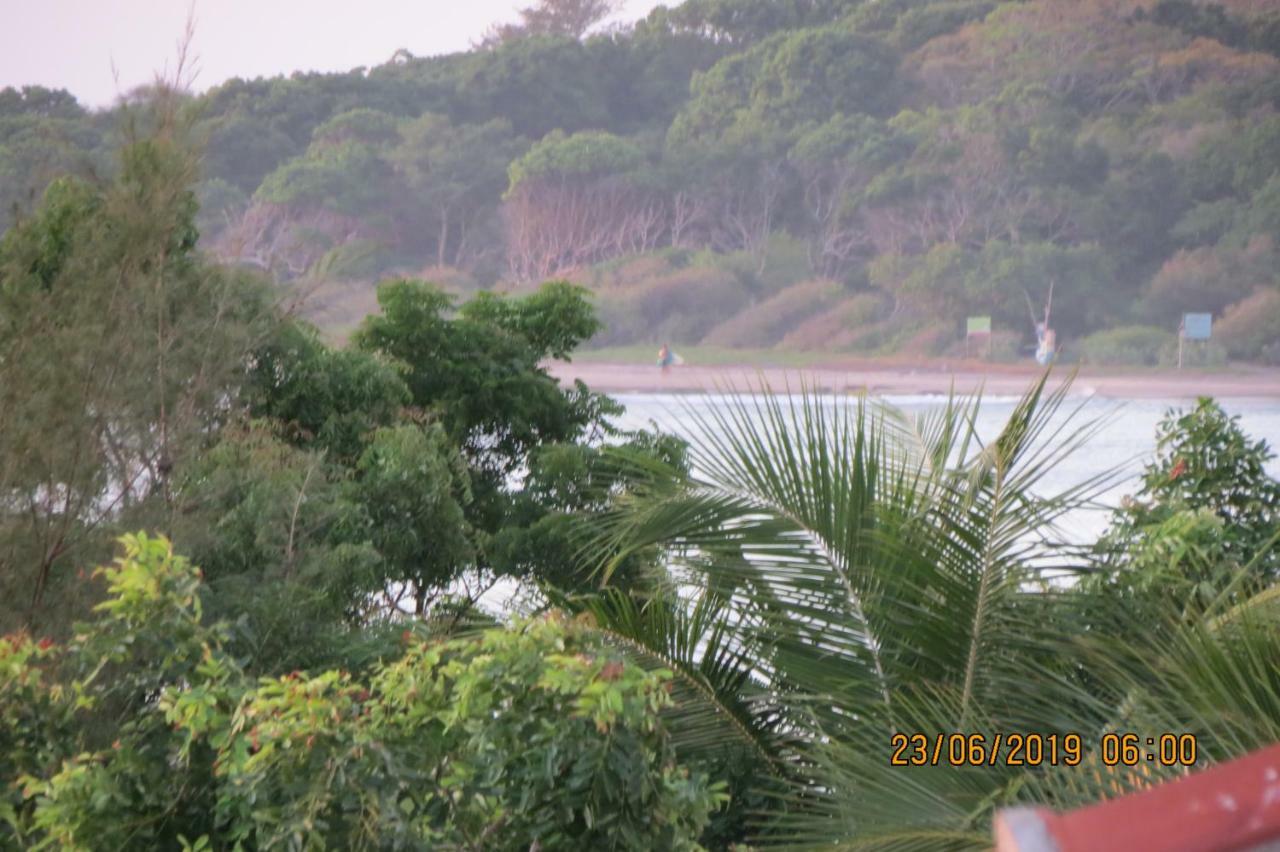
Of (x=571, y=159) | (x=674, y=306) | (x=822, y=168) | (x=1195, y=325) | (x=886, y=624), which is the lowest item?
(x=886, y=624)

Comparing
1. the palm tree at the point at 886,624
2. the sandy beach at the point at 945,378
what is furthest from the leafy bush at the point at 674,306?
the palm tree at the point at 886,624

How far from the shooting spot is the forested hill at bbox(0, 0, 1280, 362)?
15508 millimetres

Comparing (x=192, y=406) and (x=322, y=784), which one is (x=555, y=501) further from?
(x=322, y=784)

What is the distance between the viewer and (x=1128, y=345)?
15.5 m

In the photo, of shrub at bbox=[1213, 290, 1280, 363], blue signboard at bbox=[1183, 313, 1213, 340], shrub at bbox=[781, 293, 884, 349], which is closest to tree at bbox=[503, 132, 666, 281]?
shrub at bbox=[781, 293, 884, 349]

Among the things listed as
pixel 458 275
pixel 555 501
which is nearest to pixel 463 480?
pixel 555 501

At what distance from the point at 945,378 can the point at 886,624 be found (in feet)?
38.3

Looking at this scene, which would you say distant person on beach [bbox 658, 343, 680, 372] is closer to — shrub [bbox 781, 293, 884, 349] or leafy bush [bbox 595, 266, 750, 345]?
leafy bush [bbox 595, 266, 750, 345]

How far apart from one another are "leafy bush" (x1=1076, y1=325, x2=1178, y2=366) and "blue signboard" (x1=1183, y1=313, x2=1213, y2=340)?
23 cm

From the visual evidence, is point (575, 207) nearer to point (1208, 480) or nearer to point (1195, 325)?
point (1195, 325)

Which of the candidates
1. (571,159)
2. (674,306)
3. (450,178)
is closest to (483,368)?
(674,306)

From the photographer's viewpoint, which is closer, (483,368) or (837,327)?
(483,368)

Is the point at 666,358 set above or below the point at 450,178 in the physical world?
below
